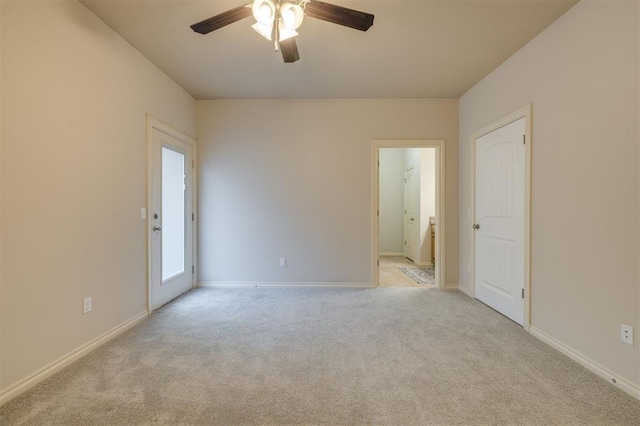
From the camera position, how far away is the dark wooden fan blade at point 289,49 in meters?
1.86

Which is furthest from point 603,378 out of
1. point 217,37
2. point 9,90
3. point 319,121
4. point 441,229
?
point 9,90

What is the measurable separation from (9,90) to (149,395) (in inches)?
74.4

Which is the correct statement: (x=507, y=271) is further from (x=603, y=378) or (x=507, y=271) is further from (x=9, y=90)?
(x=9, y=90)

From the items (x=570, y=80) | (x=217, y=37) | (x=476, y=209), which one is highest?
(x=217, y=37)

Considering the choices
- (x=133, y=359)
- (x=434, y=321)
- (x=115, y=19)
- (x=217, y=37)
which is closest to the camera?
(x=133, y=359)

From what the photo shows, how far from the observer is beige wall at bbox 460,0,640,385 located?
162cm

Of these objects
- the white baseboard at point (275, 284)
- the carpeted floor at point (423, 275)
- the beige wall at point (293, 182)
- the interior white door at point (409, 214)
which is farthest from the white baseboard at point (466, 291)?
the interior white door at point (409, 214)

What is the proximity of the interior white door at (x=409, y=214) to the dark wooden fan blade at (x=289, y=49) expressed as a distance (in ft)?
13.6

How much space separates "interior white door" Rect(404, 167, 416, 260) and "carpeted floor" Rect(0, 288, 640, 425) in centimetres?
306

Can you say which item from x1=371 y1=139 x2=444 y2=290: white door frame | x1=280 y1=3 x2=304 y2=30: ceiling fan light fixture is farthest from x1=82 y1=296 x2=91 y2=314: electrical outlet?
x1=371 y1=139 x2=444 y2=290: white door frame

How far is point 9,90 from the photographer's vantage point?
1.54 meters

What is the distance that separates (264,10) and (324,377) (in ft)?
7.37

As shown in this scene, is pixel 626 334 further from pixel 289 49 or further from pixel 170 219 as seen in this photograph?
pixel 170 219

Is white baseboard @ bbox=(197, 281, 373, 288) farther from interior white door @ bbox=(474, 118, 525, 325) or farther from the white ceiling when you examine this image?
the white ceiling
